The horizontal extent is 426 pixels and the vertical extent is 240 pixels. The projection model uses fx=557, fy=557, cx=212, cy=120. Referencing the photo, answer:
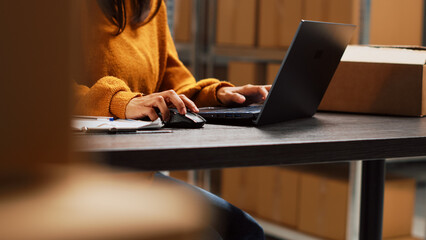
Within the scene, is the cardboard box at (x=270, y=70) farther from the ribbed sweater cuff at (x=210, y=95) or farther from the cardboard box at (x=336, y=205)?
the ribbed sweater cuff at (x=210, y=95)

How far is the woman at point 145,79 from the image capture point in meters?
0.87

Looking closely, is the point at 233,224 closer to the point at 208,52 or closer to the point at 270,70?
the point at 270,70

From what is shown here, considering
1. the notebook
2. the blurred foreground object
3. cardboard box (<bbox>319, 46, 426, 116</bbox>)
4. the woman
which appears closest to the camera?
the blurred foreground object

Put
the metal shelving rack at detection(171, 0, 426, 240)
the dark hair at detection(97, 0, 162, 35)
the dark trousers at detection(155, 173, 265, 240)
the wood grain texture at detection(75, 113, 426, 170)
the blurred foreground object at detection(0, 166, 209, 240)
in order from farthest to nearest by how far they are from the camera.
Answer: the metal shelving rack at detection(171, 0, 426, 240) → the dark hair at detection(97, 0, 162, 35) → the dark trousers at detection(155, 173, 265, 240) → the wood grain texture at detection(75, 113, 426, 170) → the blurred foreground object at detection(0, 166, 209, 240)

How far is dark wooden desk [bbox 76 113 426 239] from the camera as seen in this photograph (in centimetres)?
60

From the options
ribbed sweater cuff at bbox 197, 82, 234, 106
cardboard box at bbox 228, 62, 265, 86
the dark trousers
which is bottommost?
the dark trousers

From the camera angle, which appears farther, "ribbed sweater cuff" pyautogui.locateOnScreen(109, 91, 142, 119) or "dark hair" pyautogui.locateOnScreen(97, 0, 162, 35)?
"dark hair" pyautogui.locateOnScreen(97, 0, 162, 35)

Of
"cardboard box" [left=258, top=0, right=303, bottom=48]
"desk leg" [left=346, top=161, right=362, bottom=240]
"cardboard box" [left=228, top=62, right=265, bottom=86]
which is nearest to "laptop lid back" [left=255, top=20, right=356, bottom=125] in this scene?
"desk leg" [left=346, top=161, right=362, bottom=240]

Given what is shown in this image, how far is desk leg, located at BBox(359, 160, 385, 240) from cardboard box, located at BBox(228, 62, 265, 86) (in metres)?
1.59

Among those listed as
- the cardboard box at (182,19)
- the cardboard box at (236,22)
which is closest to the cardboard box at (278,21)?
the cardboard box at (236,22)

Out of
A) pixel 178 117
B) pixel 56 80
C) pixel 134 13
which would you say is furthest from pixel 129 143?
pixel 134 13

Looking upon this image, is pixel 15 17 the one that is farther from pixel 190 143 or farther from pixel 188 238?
pixel 190 143

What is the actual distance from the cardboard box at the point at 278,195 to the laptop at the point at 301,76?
146 centimetres

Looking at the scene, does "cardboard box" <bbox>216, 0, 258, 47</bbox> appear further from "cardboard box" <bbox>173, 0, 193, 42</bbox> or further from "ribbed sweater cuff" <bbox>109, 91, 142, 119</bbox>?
"ribbed sweater cuff" <bbox>109, 91, 142, 119</bbox>
